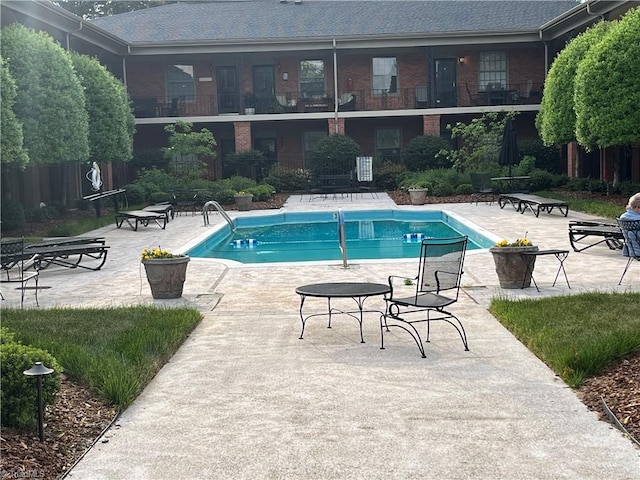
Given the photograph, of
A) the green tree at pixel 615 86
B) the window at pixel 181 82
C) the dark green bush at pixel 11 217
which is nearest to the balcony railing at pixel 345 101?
the window at pixel 181 82

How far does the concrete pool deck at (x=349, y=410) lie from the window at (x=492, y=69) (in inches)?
1016

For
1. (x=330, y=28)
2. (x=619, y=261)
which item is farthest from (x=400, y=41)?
(x=619, y=261)

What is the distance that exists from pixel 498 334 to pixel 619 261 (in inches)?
205

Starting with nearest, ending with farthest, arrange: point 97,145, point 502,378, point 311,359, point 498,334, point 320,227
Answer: point 502,378, point 311,359, point 498,334, point 320,227, point 97,145

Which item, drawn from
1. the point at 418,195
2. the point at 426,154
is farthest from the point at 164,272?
the point at 426,154

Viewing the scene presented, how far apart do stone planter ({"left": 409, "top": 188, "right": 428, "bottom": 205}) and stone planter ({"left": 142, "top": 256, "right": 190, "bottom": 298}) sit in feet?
51.0

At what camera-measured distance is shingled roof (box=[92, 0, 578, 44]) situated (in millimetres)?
33469

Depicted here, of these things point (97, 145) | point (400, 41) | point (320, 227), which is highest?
point (400, 41)

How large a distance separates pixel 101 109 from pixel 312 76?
1297 centimetres

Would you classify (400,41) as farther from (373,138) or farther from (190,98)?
(190,98)

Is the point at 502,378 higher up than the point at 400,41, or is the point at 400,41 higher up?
the point at 400,41

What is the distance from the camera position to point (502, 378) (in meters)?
6.57

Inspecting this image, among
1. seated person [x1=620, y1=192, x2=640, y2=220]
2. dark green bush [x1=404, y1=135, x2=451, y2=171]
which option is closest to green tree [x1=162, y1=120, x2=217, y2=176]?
dark green bush [x1=404, y1=135, x2=451, y2=171]

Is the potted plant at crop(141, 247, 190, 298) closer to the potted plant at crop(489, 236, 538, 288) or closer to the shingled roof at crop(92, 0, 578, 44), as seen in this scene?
the potted plant at crop(489, 236, 538, 288)
